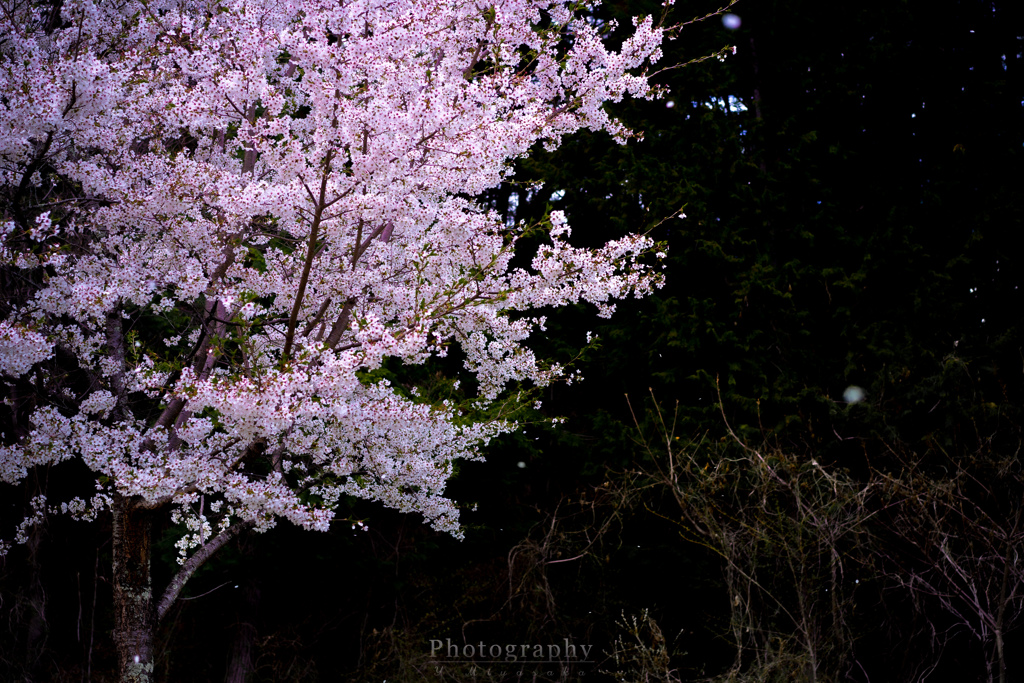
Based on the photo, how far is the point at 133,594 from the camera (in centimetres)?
462

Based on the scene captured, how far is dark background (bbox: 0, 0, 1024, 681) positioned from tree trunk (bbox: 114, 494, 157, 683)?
220 centimetres

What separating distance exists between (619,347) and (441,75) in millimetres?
4669

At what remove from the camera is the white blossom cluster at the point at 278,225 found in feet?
13.2

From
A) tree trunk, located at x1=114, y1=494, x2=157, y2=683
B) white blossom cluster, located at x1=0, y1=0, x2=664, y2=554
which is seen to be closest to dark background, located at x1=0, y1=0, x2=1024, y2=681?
white blossom cluster, located at x1=0, y1=0, x2=664, y2=554

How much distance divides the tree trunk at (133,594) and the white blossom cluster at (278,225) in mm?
246

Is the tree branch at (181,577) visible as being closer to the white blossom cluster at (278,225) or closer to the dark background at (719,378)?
the white blossom cluster at (278,225)

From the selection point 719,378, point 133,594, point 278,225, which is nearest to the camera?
point 133,594

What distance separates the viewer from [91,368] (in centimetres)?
527

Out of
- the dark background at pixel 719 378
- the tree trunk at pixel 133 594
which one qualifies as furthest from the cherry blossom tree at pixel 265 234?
the dark background at pixel 719 378

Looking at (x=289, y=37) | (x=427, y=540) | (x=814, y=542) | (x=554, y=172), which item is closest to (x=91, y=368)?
(x=289, y=37)

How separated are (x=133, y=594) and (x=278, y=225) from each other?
2.47m

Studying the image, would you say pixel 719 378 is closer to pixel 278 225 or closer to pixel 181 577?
pixel 278 225

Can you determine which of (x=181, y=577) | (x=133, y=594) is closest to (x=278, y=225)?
(x=181, y=577)

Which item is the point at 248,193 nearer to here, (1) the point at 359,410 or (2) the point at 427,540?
(1) the point at 359,410
